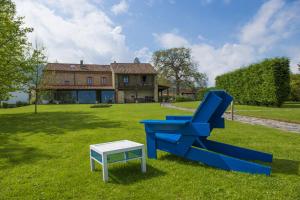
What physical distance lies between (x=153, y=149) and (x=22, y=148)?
11.8 ft

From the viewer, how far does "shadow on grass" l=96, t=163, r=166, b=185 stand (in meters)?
3.65

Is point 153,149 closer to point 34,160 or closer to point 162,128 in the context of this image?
point 162,128

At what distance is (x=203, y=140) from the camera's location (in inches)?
182

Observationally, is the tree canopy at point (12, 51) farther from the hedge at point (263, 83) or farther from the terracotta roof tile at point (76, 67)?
the terracotta roof tile at point (76, 67)

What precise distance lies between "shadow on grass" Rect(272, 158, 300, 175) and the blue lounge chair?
0.19 metres

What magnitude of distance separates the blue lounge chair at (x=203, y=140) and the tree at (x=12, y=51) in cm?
1106

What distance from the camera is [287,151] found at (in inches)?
199

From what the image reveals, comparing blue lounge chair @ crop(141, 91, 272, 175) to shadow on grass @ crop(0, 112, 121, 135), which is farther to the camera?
shadow on grass @ crop(0, 112, 121, 135)

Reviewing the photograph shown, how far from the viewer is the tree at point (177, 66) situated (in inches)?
1858

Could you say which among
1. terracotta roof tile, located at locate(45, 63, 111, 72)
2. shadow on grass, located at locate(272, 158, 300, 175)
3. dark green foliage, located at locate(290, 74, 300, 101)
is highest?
terracotta roof tile, located at locate(45, 63, 111, 72)

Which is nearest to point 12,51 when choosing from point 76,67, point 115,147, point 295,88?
point 115,147

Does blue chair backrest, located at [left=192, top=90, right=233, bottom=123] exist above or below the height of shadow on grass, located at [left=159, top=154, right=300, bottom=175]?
above

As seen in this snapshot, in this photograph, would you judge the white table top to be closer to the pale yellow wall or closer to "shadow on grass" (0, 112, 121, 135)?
"shadow on grass" (0, 112, 121, 135)

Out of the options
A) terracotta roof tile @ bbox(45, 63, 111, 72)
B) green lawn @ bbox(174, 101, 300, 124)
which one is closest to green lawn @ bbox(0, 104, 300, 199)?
green lawn @ bbox(174, 101, 300, 124)
